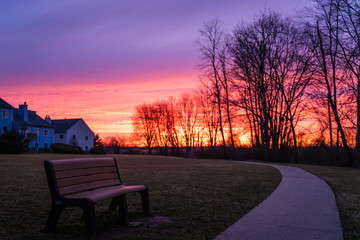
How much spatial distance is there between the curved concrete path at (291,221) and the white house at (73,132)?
217 feet

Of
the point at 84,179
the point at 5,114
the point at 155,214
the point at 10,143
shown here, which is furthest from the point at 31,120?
the point at 84,179

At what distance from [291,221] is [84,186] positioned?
3.40 metres

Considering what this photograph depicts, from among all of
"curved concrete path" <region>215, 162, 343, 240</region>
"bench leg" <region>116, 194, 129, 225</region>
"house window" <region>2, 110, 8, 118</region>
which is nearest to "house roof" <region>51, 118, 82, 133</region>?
"house window" <region>2, 110, 8, 118</region>

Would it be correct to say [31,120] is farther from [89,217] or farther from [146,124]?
[89,217]

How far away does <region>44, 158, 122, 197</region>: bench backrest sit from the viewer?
4.80 metres

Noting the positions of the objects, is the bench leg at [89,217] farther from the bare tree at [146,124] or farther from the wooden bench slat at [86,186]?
Answer: the bare tree at [146,124]

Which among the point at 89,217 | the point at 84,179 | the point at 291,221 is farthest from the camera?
the point at 291,221

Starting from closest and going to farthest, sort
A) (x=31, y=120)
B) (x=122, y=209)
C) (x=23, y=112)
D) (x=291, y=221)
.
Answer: (x=122, y=209), (x=291, y=221), (x=23, y=112), (x=31, y=120)

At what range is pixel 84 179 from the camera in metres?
5.45

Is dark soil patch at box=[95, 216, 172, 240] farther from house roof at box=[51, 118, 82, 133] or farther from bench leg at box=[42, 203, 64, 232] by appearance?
house roof at box=[51, 118, 82, 133]

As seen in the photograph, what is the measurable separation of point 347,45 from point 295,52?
22.6ft

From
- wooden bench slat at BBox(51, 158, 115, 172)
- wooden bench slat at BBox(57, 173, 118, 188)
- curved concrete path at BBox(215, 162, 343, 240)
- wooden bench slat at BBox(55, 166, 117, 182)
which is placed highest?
wooden bench slat at BBox(51, 158, 115, 172)

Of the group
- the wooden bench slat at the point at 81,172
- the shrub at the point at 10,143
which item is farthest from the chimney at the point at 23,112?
the wooden bench slat at the point at 81,172

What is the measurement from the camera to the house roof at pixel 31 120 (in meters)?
58.8
